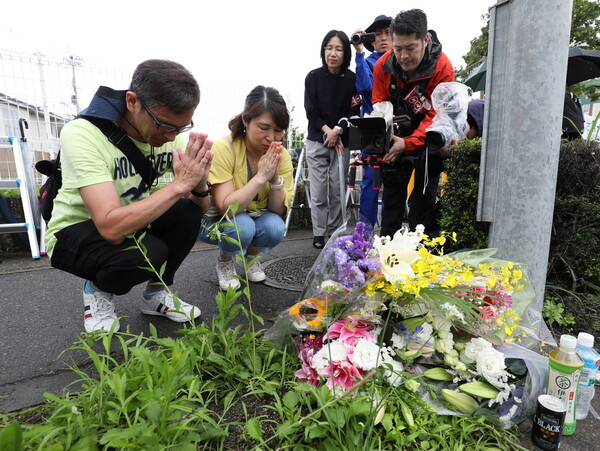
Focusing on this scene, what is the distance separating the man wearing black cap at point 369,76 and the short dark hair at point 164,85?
2.12 m

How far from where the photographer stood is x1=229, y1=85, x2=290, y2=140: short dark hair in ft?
7.93

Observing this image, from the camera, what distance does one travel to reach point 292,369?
1470mm

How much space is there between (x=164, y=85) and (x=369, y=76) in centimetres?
273

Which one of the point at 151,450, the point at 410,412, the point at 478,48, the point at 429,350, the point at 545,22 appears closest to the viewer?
the point at 151,450

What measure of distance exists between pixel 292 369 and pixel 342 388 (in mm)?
275

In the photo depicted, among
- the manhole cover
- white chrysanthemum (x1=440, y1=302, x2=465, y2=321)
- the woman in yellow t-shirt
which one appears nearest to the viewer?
white chrysanthemum (x1=440, y1=302, x2=465, y2=321)

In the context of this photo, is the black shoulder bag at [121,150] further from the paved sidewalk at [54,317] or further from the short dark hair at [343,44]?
the short dark hair at [343,44]

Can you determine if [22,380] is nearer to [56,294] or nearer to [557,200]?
[56,294]

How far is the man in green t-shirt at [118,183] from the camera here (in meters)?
1.75

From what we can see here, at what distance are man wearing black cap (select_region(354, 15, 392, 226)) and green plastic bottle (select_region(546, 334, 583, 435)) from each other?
229 centimetres

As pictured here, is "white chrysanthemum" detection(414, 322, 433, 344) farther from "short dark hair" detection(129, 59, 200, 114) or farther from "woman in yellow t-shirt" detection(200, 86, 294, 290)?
"short dark hair" detection(129, 59, 200, 114)

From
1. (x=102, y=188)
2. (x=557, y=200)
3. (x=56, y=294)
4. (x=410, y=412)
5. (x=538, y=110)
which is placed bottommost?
(x=56, y=294)

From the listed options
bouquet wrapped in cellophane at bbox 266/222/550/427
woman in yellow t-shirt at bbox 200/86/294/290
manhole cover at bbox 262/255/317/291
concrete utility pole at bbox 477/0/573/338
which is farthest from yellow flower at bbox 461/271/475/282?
manhole cover at bbox 262/255/317/291

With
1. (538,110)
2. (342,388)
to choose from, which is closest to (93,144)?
(342,388)
